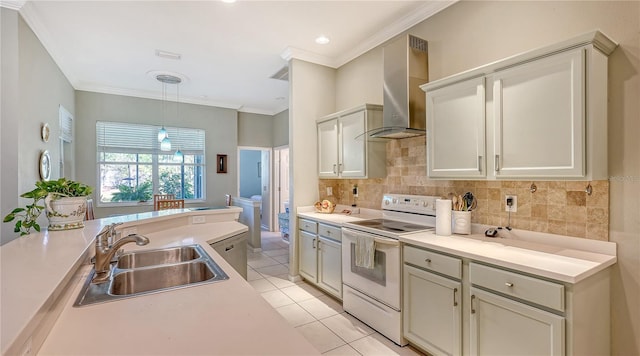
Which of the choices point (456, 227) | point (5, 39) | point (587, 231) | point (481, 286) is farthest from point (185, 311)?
point (5, 39)

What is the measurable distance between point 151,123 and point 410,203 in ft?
16.7

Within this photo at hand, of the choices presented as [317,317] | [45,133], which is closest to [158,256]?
[317,317]

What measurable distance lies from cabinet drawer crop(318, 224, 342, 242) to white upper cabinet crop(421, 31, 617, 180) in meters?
1.24

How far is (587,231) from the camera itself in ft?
6.07

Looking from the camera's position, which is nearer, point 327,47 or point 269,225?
point 327,47

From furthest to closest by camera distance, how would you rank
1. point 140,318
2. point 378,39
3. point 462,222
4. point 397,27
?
point 378,39 → point 397,27 → point 462,222 → point 140,318

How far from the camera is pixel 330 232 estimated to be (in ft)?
10.6

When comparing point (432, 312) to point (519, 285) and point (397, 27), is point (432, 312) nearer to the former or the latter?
point (519, 285)

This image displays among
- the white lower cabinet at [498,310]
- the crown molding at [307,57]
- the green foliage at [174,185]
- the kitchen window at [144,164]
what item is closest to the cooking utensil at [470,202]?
the white lower cabinet at [498,310]

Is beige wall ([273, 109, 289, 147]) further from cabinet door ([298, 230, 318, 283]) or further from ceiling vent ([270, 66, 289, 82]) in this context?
cabinet door ([298, 230, 318, 283])

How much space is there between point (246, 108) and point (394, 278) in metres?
5.43

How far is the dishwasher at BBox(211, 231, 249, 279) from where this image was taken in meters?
2.45

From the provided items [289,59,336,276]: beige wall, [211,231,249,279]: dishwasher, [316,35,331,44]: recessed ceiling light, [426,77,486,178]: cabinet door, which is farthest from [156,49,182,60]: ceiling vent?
[426,77,486,178]: cabinet door

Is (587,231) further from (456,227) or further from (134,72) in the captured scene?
(134,72)
